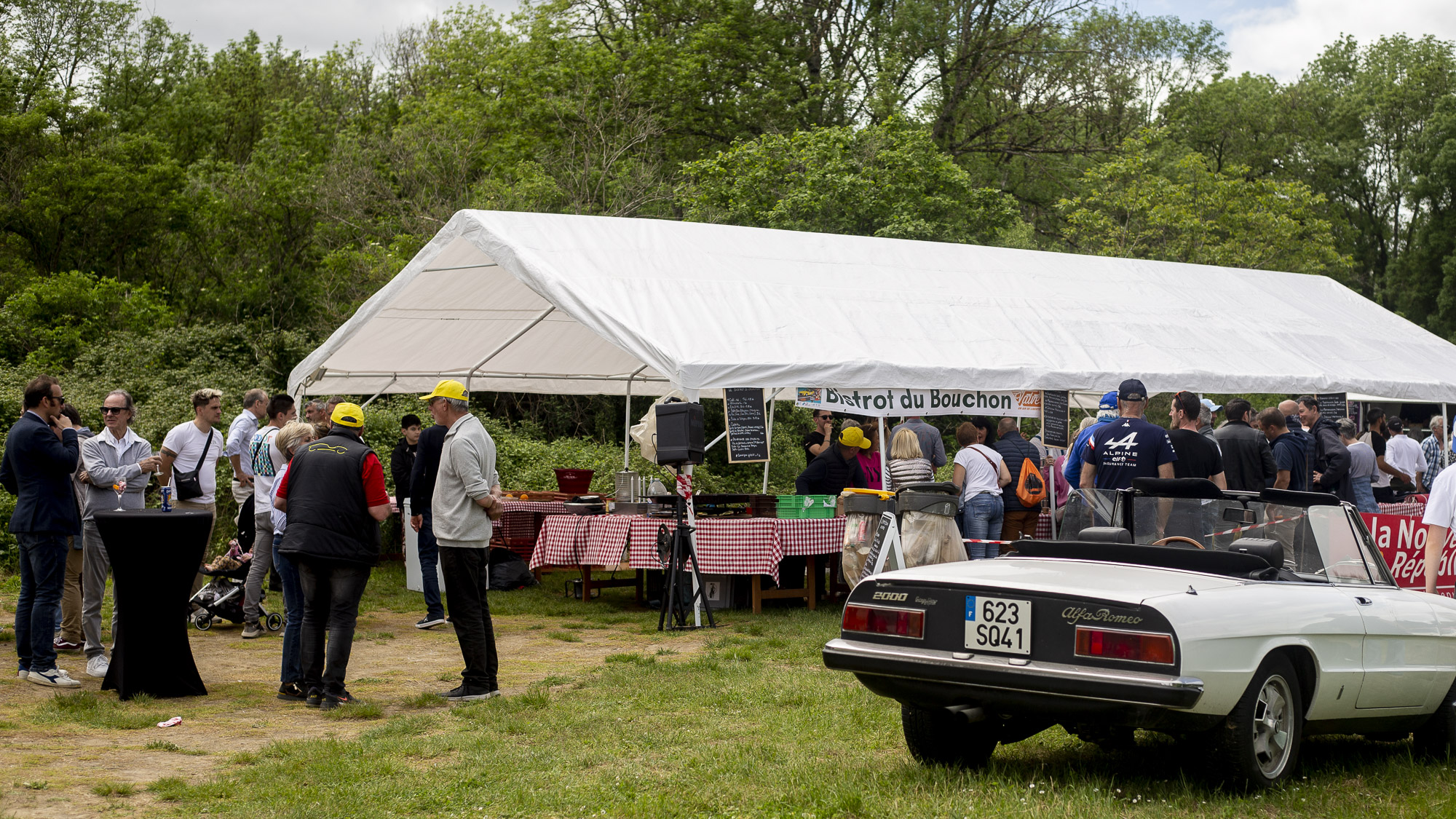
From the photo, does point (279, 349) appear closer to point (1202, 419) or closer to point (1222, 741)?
point (1202, 419)

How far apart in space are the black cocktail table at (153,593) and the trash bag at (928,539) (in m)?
5.04

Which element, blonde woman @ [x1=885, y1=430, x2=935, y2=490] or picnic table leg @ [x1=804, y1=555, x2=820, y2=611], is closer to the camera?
blonde woman @ [x1=885, y1=430, x2=935, y2=490]

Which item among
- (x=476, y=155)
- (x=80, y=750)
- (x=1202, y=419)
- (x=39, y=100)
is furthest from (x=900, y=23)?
(x=80, y=750)

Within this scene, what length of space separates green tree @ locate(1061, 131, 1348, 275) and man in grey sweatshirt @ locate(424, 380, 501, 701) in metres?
26.1

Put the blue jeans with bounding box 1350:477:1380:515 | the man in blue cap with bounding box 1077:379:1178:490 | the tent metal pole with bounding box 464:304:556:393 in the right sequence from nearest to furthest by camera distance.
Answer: the man in blue cap with bounding box 1077:379:1178:490
the blue jeans with bounding box 1350:477:1380:515
the tent metal pole with bounding box 464:304:556:393

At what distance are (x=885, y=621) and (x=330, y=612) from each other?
3.72 m

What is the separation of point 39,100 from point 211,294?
17.1 feet

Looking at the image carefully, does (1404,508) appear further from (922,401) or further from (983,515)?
(922,401)

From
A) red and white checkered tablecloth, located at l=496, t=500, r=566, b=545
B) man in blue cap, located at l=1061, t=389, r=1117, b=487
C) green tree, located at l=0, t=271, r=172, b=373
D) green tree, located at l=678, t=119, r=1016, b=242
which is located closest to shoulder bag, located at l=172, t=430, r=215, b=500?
red and white checkered tablecloth, located at l=496, t=500, r=566, b=545

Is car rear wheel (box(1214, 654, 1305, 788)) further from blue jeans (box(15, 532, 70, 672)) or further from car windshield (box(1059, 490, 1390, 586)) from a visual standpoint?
blue jeans (box(15, 532, 70, 672))

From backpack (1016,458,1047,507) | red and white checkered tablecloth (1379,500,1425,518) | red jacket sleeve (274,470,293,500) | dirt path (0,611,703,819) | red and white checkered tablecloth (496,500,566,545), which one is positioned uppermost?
red jacket sleeve (274,470,293,500)

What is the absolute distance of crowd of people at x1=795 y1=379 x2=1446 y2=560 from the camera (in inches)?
364

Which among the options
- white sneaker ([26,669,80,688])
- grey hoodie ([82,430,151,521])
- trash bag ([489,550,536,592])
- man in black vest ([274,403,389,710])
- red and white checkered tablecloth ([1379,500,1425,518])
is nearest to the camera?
man in black vest ([274,403,389,710])

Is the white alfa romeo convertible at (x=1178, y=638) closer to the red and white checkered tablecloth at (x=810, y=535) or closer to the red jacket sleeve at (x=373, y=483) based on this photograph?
the red jacket sleeve at (x=373, y=483)
